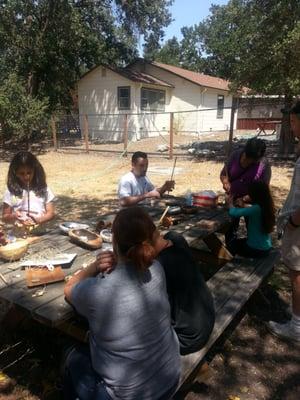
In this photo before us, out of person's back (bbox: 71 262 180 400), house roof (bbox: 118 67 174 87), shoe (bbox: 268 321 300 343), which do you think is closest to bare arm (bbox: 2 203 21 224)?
person's back (bbox: 71 262 180 400)

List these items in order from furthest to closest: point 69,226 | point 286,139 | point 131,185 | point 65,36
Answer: point 65,36 → point 286,139 → point 131,185 → point 69,226

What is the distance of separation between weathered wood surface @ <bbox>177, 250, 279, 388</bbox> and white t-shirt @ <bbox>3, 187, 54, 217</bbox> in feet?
5.91

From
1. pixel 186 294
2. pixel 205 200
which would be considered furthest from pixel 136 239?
pixel 205 200

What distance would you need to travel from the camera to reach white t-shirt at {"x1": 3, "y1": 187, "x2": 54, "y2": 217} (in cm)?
358

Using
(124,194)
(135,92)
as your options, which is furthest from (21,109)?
(124,194)

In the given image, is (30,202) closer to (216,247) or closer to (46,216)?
(46,216)

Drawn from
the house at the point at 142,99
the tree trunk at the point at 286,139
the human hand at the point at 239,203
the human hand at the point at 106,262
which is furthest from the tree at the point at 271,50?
the human hand at the point at 106,262

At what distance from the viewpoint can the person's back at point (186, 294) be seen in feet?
6.16

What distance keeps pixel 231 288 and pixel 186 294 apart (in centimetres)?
116

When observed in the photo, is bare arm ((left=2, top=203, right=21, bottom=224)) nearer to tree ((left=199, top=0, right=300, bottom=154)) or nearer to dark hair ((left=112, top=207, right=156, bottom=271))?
dark hair ((left=112, top=207, right=156, bottom=271))

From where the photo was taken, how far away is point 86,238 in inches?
115

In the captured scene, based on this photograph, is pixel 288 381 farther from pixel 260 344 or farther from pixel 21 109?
pixel 21 109

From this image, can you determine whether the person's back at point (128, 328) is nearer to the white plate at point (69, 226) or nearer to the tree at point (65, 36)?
the white plate at point (69, 226)

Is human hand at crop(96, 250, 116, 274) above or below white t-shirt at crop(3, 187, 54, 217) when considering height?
above
